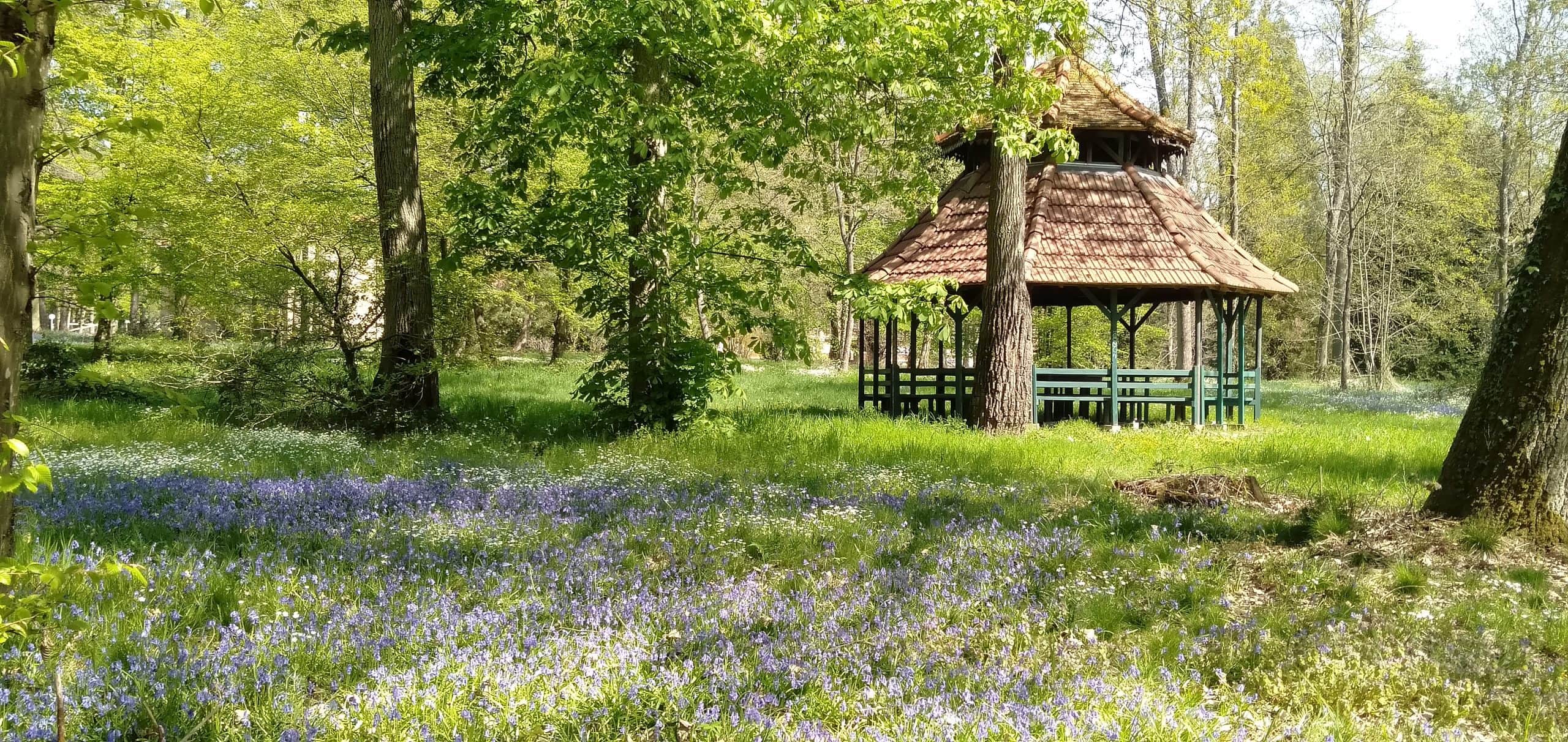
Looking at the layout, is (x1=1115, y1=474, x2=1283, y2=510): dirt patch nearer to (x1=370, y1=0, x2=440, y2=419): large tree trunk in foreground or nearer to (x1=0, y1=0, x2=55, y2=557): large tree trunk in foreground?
(x1=0, y1=0, x2=55, y2=557): large tree trunk in foreground

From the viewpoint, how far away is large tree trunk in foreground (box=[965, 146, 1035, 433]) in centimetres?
1388

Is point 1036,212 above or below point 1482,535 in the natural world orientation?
above

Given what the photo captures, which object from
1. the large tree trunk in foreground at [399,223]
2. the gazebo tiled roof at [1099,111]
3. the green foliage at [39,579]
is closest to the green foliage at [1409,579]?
the green foliage at [39,579]

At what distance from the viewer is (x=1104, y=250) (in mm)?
16781

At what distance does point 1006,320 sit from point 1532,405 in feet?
25.6

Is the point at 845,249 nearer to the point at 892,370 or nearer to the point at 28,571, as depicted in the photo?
the point at 892,370

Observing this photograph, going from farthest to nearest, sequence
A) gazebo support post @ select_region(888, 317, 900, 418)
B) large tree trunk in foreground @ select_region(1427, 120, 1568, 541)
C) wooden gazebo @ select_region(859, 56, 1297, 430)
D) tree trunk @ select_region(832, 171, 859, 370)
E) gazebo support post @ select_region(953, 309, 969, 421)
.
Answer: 1. tree trunk @ select_region(832, 171, 859, 370)
2. gazebo support post @ select_region(888, 317, 900, 418)
3. gazebo support post @ select_region(953, 309, 969, 421)
4. wooden gazebo @ select_region(859, 56, 1297, 430)
5. large tree trunk in foreground @ select_region(1427, 120, 1568, 541)

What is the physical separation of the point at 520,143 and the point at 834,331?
47.7 m

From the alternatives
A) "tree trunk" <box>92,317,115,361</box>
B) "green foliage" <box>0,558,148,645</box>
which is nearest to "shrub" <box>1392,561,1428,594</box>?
"green foliage" <box>0,558,148,645</box>

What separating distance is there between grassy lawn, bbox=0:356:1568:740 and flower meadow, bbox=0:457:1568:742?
0.02 meters

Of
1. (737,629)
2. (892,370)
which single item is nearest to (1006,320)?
(892,370)

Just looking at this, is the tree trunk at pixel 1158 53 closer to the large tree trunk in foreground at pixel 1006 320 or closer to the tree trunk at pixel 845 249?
the large tree trunk in foreground at pixel 1006 320

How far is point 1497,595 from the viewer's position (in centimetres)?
539

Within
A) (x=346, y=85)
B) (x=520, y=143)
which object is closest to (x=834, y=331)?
(x=346, y=85)
